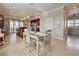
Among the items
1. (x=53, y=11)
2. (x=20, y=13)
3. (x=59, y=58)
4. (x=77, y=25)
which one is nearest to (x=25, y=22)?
(x=20, y=13)

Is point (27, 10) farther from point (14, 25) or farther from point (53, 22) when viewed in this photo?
point (53, 22)

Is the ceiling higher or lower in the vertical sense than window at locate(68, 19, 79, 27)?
higher

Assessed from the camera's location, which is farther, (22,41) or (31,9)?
(22,41)

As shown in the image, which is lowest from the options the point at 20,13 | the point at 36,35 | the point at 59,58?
the point at 59,58

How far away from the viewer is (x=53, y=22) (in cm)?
322

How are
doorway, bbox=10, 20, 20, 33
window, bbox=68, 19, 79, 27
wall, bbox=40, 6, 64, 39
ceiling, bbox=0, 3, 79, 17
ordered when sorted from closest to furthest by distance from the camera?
ceiling, bbox=0, 3, 79, 17
doorway, bbox=10, 20, 20, 33
wall, bbox=40, 6, 64, 39
window, bbox=68, 19, 79, 27

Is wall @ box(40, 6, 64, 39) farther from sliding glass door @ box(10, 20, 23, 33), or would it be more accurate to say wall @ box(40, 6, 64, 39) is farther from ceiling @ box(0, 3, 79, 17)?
sliding glass door @ box(10, 20, 23, 33)

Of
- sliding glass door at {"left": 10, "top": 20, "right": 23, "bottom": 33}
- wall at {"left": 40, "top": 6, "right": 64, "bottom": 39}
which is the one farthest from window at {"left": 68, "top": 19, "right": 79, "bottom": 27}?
sliding glass door at {"left": 10, "top": 20, "right": 23, "bottom": 33}

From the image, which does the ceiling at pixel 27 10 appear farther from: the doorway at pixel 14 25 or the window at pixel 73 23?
the window at pixel 73 23

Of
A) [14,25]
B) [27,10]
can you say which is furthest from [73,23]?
[14,25]

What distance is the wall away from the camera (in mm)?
2936

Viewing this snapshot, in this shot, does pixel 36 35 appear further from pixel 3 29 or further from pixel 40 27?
pixel 3 29

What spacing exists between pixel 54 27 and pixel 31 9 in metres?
1.04

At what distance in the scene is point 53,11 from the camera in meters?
2.91
